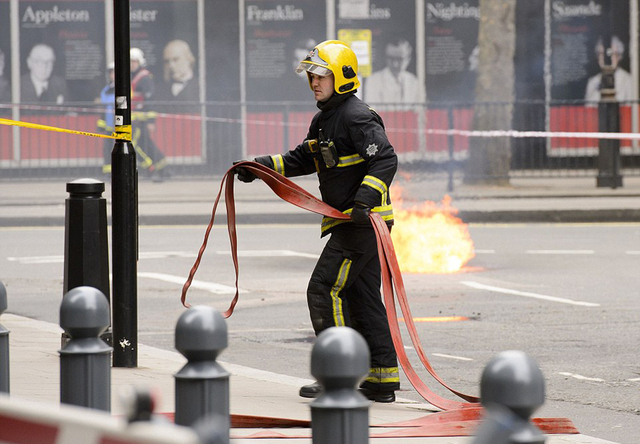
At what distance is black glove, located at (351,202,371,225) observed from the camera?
6.38 metres

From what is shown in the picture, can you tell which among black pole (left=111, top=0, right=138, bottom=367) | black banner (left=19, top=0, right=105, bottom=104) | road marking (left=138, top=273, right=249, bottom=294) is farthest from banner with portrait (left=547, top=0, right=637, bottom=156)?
black pole (left=111, top=0, right=138, bottom=367)

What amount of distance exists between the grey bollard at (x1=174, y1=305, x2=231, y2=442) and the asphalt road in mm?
2688

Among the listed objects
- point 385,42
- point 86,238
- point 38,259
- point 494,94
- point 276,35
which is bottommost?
point 38,259

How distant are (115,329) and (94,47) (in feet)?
52.3

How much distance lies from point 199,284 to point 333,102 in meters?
4.97

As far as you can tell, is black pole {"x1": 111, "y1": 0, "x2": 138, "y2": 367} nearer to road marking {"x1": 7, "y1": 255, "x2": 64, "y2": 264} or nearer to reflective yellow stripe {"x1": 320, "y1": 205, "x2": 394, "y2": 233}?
reflective yellow stripe {"x1": 320, "y1": 205, "x2": 394, "y2": 233}

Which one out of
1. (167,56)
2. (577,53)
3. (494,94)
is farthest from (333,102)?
(577,53)

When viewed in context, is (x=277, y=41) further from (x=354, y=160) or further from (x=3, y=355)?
(x=3, y=355)

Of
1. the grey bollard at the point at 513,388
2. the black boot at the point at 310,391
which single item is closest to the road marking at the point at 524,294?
the black boot at the point at 310,391

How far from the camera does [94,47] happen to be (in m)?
22.6

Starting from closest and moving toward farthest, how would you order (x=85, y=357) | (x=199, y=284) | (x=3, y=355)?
1. (x=85, y=357)
2. (x=3, y=355)
3. (x=199, y=284)

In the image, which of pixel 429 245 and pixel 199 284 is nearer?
pixel 199 284

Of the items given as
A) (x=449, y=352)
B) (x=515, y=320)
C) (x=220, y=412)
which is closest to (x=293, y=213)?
(x=515, y=320)

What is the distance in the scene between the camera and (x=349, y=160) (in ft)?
21.8
